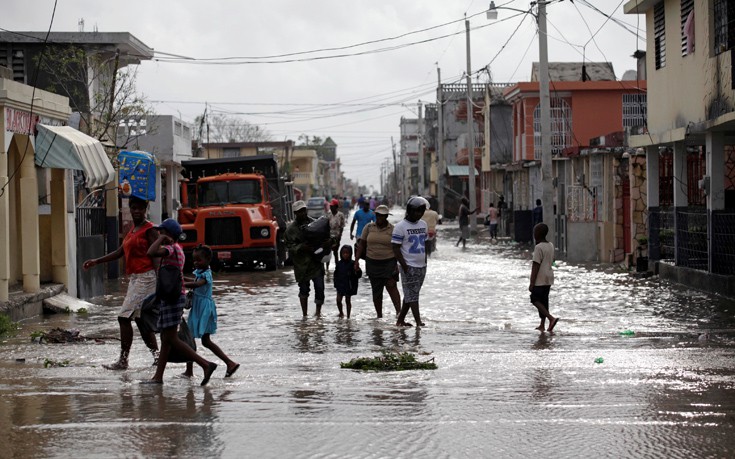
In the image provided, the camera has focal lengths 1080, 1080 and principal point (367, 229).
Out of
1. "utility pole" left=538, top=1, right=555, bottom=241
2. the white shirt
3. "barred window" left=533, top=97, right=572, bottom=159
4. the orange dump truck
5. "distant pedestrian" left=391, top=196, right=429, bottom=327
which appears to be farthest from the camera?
"barred window" left=533, top=97, right=572, bottom=159

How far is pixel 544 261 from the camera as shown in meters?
14.8

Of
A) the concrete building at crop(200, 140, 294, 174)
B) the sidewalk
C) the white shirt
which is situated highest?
the concrete building at crop(200, 140, 294, 174)

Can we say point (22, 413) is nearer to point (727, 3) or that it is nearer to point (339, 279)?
point (339, 279)

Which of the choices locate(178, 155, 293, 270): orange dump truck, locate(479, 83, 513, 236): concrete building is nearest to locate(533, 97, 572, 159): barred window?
locate(479, 83, 513, 236): concrete building

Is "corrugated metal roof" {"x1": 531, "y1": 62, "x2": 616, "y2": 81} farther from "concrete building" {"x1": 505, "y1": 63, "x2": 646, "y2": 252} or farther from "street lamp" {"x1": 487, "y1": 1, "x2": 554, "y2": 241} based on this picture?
"street lamp" {"x1": 487, "y1": 1, "x2": 554, "y2": 241}

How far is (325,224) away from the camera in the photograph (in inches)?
644

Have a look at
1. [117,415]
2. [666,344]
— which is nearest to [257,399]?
[117,415]

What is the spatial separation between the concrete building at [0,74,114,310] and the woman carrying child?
19.7 feet

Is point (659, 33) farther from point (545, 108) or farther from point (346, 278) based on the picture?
point (346, 278)

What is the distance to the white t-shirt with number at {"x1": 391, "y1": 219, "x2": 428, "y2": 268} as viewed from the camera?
14.9 m

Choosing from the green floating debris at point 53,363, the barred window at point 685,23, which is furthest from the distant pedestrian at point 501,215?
the green floating debris at point 53,363

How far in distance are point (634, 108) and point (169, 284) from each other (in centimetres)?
4175

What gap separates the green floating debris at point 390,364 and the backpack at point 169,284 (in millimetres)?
2079

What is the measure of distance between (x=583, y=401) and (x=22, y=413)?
15.4 ft
